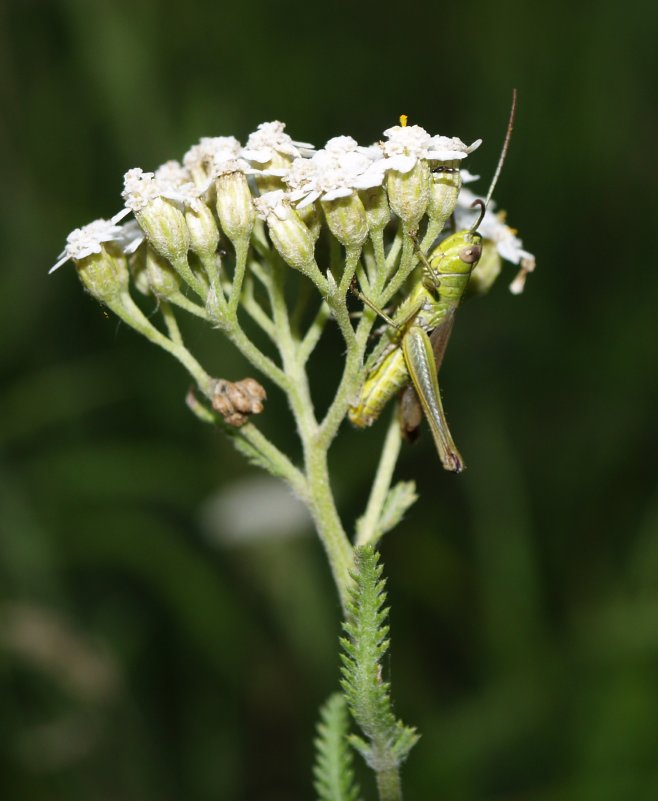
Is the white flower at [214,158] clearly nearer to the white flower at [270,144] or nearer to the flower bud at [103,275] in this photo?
the white flower at [270,144]

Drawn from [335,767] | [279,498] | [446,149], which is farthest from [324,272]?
[279,498]

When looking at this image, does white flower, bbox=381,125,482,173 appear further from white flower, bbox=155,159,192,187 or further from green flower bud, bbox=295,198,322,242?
white flower, bbox=155,159,192,187

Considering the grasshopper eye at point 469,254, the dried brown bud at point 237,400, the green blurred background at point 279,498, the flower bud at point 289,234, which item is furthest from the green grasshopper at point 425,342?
the green blurred background at point 279,498

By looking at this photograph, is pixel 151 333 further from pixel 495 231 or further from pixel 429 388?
pixel 495 231

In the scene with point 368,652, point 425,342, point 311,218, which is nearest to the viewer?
point 368,652

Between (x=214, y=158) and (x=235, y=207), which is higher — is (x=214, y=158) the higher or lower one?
the higher one

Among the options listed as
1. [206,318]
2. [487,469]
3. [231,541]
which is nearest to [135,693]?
[231,541]

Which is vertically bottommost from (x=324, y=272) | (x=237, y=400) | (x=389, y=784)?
(x=389, y=784)

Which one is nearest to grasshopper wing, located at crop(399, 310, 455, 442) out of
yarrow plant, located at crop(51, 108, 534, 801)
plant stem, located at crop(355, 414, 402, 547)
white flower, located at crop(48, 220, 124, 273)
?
yarrow plant, located at crop(51, 108, 534, 801)
